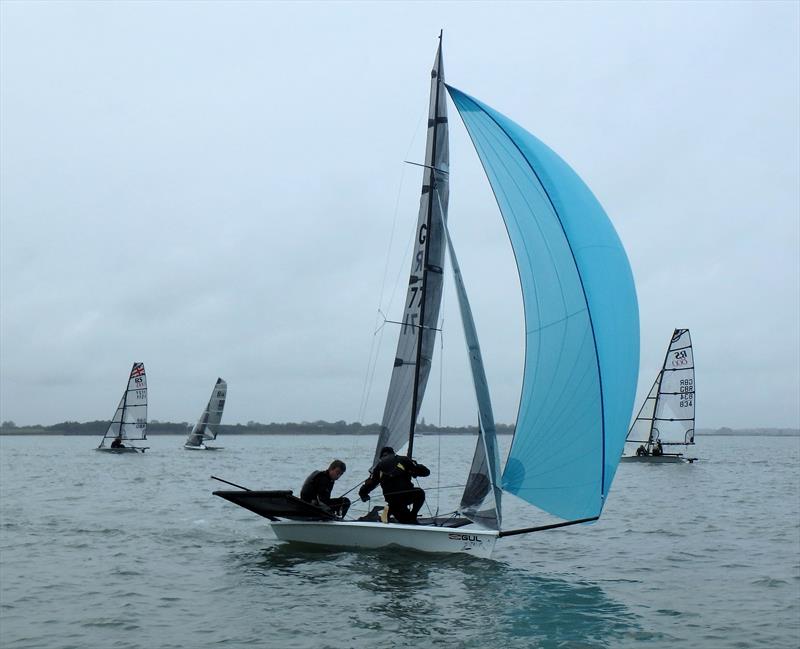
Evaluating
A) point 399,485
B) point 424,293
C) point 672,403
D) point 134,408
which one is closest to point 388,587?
point 399,485

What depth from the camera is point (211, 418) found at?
5841 cm

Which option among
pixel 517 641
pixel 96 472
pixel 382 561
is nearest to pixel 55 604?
pixel 382 561

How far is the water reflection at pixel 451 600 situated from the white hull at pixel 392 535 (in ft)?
0.50

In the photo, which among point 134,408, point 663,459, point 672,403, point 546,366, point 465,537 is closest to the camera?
point 546,366

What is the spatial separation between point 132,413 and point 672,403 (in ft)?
102

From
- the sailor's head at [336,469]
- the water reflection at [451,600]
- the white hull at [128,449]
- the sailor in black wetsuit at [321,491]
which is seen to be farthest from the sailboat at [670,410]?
the sailor's head at [336,469]

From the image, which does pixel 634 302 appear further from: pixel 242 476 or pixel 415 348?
pixel 242 476

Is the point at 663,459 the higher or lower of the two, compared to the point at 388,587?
higher

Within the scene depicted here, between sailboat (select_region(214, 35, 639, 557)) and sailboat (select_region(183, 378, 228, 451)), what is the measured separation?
47.1 metres

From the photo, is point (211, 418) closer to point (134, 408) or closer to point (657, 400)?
point (134, 408)

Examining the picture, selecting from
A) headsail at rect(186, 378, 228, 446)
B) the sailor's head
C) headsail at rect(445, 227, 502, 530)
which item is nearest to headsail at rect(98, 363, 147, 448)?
headsail at rect(186, 378, 228, 446)

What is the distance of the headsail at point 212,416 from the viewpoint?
57688 millimetres

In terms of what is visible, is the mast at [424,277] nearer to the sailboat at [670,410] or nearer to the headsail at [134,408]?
the sailboat at [670,410]

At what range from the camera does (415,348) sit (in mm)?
12195
